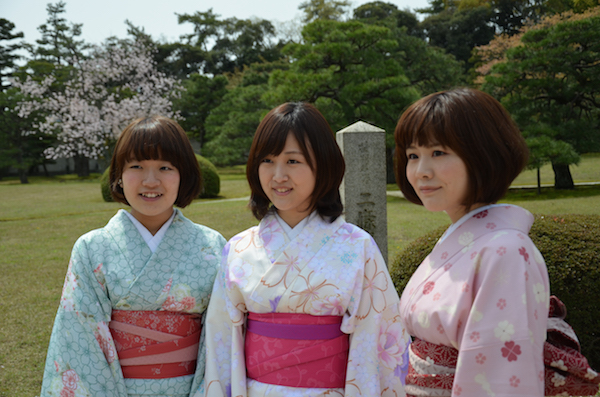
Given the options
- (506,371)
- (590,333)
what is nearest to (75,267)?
(506,371)

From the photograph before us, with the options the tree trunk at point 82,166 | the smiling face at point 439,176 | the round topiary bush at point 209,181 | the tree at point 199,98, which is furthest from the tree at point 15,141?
the smiling face at point 439,176

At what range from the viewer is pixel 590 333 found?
354 centimetres

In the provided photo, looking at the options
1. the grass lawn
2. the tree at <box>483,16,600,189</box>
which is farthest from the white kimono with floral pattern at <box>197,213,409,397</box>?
the tree at <box>483,16,600,189</box>

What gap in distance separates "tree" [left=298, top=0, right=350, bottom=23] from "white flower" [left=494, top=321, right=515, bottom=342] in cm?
3687

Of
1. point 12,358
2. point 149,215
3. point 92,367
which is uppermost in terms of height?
point 149,215

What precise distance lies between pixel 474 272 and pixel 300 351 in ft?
2.37

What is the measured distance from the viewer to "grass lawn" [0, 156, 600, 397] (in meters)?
4.52

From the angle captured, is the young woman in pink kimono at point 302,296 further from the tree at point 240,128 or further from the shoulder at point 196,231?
the tree at point 240,128

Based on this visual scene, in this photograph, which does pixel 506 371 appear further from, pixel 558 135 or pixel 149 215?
pixel 558 135

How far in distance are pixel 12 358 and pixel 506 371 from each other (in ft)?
14.8

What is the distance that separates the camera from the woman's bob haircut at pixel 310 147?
190cm

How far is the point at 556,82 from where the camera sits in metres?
13.0

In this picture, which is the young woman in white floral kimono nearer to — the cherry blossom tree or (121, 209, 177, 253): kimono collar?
(121, 209, 177, 253): kimono collar

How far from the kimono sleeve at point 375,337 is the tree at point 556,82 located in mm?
11902
